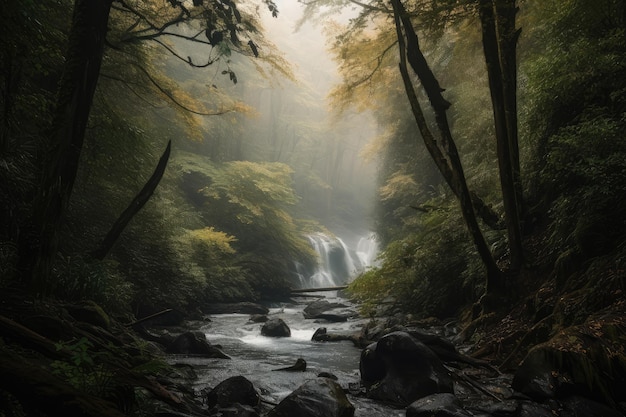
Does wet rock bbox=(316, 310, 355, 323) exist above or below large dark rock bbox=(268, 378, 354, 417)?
above

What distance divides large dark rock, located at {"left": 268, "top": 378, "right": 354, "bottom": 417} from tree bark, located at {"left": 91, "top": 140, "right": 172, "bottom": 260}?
396 cm

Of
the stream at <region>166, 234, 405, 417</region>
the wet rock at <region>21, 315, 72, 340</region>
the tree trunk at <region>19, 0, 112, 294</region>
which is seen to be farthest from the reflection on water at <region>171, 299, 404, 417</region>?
the tree trunk at <region>19, 0, 112, 294</region>

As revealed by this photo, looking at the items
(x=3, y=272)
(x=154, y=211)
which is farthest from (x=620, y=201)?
(x=154, y=211)

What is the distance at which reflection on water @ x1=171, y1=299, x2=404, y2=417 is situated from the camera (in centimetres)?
→ 573

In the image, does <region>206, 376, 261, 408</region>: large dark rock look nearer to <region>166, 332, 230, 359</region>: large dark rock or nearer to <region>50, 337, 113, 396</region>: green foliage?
<region>50, 337, 113, 396</region>: green foliage

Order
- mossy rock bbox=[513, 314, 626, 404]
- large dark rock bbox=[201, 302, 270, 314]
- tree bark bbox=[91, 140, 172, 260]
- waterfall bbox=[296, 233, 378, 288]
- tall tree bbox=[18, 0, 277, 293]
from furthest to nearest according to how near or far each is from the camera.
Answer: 1. waterfall bbox=[296, 233, 378, 288]
2. large dark rock bbox=[201, 302, 270, 314]
3. tree bark bbox=[91, 140, 172, 260]
4. tall tree bbox=[18, 0, 277, 293]
5. mossy rock bbox=[513, 314, 626, 404]

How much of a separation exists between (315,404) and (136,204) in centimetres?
450

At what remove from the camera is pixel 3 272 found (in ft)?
14.5

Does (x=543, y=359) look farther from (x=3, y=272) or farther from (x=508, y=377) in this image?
(x=3, y=272)

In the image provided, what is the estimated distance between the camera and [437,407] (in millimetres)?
4094

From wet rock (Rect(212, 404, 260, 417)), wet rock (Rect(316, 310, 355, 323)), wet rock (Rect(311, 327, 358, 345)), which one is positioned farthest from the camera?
wet rock (Rect(316, 310, 355, 323))

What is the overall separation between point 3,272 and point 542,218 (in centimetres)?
922

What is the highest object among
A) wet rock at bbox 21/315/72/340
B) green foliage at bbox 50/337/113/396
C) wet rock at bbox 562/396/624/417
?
wet rock at bbox 21/315/72/340

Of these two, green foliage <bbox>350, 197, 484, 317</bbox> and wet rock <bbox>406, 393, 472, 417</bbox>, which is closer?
wet rock <bbox>406, 393, 472, 417</bbox>
